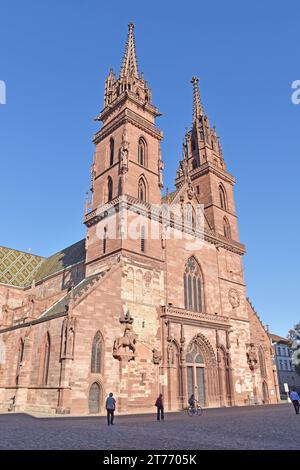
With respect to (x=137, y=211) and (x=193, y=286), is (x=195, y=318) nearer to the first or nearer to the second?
(x=193, y=286)

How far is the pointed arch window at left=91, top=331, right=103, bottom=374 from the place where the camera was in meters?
21.6

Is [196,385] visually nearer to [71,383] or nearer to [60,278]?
[71,383]

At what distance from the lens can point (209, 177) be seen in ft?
127

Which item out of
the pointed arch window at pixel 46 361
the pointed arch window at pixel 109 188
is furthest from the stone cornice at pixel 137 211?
the pointed arch window at pixel 46 361

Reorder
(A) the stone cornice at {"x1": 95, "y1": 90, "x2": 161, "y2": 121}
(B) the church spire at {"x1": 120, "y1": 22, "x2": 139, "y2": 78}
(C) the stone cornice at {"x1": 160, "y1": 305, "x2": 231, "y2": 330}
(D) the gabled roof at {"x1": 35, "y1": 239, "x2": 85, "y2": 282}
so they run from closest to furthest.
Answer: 1. (C) the stone cornice at {"x1": 160, "y1": 305, "x2": 231, "y2": 330}
2. (A) the stone cornice at {"x1": 95, "y1": 90, "x2": 161, "y2": 121}
3. (B) the church spire at {"x1": 120, "y1": 22, "x2": 139, "y2": 78}
4. (D) the gabled roof at {"x1": 35, "y1": 239, "x2": 85, "y2": 282}

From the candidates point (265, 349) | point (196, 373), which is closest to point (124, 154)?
point (196, 373)

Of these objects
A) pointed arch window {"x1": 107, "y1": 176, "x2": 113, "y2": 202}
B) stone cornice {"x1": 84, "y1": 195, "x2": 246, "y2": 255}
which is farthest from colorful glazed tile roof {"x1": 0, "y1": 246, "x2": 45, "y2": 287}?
pointed arch window {"x1": 107, "y1": 176, "x2": 113, "y2": 202}

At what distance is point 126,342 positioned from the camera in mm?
23031

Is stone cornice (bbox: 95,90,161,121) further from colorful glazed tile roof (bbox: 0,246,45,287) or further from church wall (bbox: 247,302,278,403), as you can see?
church wall (bbox: 247,302,278,403)

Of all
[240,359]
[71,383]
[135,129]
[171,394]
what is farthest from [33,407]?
[135,129]

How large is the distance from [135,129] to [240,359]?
863 inches

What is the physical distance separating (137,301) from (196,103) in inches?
1192

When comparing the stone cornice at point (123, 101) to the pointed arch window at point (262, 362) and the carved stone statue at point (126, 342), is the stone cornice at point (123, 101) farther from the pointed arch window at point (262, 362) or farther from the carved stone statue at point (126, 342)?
the pointed arch window at point (262, 362)

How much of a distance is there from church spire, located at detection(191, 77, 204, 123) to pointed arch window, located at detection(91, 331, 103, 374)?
30992 mm
